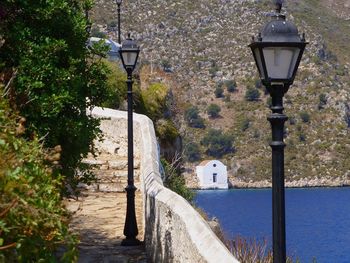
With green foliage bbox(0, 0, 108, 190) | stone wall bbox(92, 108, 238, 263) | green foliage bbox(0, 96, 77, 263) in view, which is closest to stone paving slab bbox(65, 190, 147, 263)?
stone wall bbox(92, 108, 238, 263)

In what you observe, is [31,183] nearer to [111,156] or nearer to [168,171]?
[111,156]

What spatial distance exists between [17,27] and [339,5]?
138 m

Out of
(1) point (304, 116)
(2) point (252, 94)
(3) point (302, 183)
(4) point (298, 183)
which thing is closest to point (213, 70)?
(2) point (252, 94)

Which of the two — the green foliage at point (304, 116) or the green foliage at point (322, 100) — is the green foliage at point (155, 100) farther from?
the green foliage at point (322, 100)

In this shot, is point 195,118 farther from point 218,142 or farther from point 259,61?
point 259,61

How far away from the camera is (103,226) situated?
12.7 metres

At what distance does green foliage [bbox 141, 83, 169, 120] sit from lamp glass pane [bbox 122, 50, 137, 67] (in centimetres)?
1321

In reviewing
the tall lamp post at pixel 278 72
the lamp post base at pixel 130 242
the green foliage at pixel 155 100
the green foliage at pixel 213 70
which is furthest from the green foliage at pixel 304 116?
the tall lamp post at pixel 278 72

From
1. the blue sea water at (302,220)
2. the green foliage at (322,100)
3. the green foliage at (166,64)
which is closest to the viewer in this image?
the blue sea water at (302,220)

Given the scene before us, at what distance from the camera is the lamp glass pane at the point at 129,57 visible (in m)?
11.8

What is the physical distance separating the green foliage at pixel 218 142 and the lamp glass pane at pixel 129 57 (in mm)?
100764

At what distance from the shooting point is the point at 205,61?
108m

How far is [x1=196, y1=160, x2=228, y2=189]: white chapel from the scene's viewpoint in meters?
124

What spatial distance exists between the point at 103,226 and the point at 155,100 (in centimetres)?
1366
